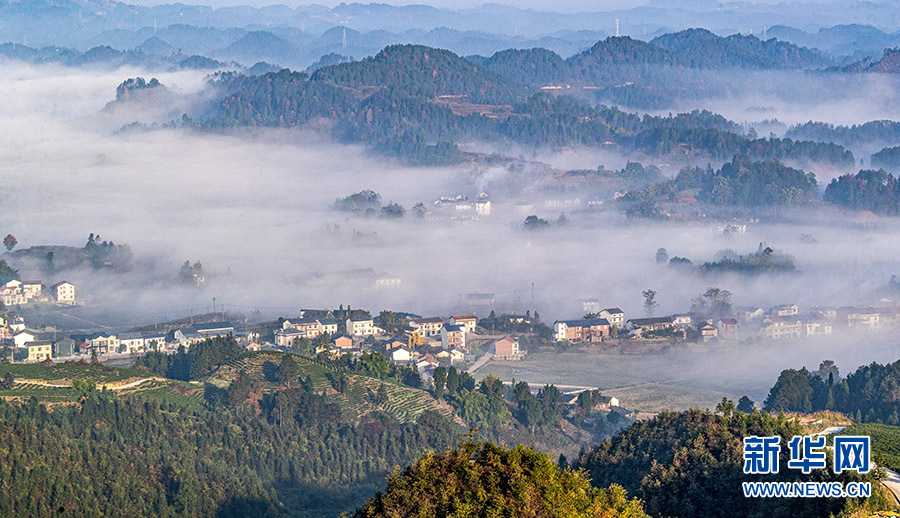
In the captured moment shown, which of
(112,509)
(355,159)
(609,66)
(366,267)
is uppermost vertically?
(609,66)


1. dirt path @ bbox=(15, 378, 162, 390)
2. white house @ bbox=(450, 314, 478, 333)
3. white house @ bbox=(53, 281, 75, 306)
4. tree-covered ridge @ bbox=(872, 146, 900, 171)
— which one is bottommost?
dirt path @ bbox=(15, 378, 162, 390)

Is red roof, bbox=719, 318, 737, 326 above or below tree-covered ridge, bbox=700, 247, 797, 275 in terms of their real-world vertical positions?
below

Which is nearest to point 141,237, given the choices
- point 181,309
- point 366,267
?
point 366,267

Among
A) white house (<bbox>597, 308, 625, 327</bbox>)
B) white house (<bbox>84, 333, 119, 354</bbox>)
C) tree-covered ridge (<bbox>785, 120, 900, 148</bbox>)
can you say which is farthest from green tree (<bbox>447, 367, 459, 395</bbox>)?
tree-covered ridge (<bbox>785, 120, 900, 148</bbox>)

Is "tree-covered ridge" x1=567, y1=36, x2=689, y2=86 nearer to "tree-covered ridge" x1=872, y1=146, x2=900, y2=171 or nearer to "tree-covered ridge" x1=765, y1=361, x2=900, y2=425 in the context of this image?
"tree-covered ridge" x1=872, y1=146, x2=900, y2=171

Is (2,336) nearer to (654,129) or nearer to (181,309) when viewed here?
(181,309)

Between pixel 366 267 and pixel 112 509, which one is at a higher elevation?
pixel 366 267
